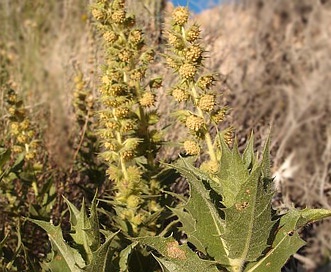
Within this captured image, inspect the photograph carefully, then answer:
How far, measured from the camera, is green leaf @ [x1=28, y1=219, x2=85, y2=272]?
1.36m

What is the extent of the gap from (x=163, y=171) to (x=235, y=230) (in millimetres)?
527

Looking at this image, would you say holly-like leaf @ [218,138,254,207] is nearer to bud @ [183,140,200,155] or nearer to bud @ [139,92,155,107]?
bud @ [183,140,200,155]

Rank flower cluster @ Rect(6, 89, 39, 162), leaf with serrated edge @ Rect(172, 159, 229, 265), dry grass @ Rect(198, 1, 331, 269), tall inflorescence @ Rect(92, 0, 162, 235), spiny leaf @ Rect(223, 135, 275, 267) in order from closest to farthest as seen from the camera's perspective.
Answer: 1. spiny leaf @ Rect(223, 135, 275, 267)
2. leaf with serrated edge @ Rect(172, 159, 229, 265)
3. tall inflorescence @ Rect(92, 0, 162, 235)
4. flower cluster @ Rect(6, 89, 39, 162)
5. dry grass @ Rect(198, 1, 331, 269)

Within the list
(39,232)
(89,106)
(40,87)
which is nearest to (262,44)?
(40,87)

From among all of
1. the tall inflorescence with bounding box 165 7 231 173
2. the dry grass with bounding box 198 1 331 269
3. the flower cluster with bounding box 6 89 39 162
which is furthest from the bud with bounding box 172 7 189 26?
the dry grass with bounding box 198 1 331 269

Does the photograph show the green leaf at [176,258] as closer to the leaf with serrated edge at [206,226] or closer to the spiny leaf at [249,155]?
the leaf with serrated edge at [206,226]

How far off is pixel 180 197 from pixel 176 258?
190mm

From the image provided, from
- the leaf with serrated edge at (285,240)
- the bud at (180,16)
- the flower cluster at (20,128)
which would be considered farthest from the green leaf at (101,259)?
the flower cluster at (20,128)

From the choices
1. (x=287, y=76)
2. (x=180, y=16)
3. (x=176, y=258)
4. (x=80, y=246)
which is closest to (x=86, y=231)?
(x=80, y=246)

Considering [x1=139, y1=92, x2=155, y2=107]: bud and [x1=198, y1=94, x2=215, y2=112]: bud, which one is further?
[x1=139, y1=92, x2=155, y2=107]: bud

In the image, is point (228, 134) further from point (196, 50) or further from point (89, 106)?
point (89, 106)

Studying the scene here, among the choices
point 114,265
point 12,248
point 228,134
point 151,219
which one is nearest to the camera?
point 114,265

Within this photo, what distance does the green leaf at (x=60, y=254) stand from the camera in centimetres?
136

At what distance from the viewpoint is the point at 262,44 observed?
17.8ft
